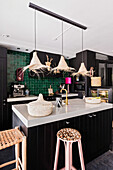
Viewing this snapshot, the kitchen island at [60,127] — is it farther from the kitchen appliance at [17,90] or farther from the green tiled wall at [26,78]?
the green tiled wall at [26,78]

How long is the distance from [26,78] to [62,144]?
283cm

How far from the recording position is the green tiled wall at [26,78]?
3533mm

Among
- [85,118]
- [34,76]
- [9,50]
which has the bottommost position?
[85,118]

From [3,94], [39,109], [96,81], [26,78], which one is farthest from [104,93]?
[3,94]

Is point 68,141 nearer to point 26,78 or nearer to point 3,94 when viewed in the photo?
point 3,94

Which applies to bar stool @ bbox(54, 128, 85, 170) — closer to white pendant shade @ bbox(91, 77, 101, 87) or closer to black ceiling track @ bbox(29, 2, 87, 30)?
black ceiling track @ bbox(29, 2, 87, 30)

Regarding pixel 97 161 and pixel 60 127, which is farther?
pixel 97 161

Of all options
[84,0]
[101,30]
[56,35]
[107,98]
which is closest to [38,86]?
[56,35]

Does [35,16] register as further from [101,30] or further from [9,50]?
[9,50]

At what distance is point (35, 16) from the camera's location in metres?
1.96

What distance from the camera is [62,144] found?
146 cm

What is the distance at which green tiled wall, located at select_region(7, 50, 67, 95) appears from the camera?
3.53m

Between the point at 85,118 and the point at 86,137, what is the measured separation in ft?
1.04

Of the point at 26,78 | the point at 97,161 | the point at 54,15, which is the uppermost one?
the point at 54,15
